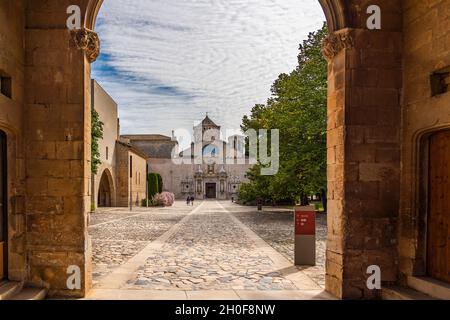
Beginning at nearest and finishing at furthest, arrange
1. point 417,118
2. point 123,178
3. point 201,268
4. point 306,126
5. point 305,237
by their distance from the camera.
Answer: point 417,118, point 201,268, point 305,237, point 306,126, point 123,178

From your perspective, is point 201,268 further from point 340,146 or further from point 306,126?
point 306,126

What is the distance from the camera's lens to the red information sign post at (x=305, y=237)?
25.1 feet

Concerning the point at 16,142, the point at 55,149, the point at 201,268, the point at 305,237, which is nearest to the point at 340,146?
the point at 305,237

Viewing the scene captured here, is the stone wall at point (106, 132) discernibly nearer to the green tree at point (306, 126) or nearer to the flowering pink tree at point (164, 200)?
the flowering pink tree at point (164, 200)

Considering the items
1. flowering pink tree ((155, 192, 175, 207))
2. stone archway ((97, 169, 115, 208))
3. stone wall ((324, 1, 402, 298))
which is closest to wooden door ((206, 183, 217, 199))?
flowering pink tree ((155, 192, 175, 207))

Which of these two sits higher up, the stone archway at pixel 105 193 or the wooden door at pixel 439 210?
the wooden door at pixel 439 210

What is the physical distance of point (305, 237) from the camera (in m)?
7.70

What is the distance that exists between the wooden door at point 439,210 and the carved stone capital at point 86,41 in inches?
209

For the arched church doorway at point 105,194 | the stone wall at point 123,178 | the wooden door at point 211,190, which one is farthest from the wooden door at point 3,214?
the wooden door at point 211,190

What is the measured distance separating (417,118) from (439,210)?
1.35 m

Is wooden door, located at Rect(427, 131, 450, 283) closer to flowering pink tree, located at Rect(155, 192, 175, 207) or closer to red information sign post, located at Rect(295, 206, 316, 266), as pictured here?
red information sign post, located at Rect(295, 206, 316, 266)

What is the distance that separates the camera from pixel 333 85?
5.68 meters

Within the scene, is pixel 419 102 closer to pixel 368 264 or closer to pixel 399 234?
pixel 399 234
